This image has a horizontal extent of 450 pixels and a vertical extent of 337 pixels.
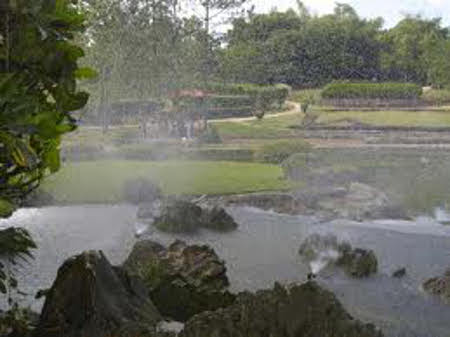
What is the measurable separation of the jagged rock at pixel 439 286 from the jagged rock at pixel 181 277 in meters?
5.20

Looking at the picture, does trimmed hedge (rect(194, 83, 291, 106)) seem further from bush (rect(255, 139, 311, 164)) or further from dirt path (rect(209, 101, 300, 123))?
bush (rect(255, 139, 311, 164))

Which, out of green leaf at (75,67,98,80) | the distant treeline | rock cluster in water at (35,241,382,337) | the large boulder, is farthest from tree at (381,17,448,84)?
green leaf at (75,67,98,80)

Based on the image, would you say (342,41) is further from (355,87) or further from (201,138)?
(201,138)

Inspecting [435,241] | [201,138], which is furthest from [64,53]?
[201,138]

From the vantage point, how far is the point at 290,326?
9.08m

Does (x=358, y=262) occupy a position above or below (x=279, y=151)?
below

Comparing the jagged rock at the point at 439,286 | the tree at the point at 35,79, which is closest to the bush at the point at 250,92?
the jagged rock at the point at 439,286

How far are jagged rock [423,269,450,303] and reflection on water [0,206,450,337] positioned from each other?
287mm

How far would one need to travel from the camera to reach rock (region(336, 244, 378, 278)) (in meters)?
18.6

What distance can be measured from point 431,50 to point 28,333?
74913mm

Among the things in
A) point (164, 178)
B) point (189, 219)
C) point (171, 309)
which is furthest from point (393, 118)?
point (171, 309)

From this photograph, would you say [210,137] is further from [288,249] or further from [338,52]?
[338,52]

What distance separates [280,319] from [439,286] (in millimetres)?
9110

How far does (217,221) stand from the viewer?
24.4 meters
